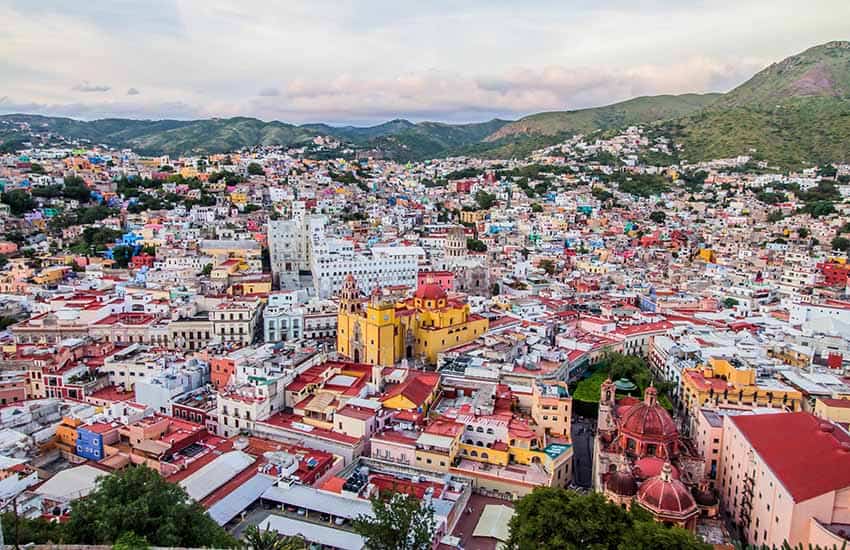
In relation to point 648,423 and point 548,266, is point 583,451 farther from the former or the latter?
point 548,266

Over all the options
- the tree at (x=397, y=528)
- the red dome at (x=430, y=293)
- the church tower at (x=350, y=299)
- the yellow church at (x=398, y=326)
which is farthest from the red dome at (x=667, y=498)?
the church tower at (x=350, y=299)

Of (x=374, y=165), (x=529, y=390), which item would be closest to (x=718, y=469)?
(x=529, y=390)

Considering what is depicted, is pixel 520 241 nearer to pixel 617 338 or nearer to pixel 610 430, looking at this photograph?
pixel 617 338

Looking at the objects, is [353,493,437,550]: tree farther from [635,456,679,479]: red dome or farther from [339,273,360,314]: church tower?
[339,273,360,314]: church tower

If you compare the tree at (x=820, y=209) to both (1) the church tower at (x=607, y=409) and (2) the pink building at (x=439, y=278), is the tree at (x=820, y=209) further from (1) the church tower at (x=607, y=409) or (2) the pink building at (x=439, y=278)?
(1) the church tower at (x=607, y=409)

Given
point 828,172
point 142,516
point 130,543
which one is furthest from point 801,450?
point 828,172

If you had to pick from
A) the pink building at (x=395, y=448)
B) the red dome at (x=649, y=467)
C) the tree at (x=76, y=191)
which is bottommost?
the pink building at (x=395, y=448)

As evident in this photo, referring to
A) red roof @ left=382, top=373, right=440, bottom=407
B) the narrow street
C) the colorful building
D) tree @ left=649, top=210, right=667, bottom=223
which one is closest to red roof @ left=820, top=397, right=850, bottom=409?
the colorful building
